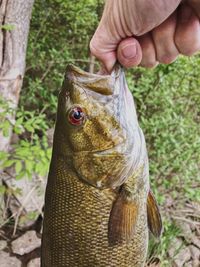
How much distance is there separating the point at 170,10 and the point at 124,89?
12.6 inches

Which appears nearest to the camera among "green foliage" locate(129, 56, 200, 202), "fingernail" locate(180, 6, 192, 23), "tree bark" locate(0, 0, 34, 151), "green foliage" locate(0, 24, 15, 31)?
"fingernail" locate(180, 6, 192, 23)

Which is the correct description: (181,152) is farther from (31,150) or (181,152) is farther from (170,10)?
(170,10)

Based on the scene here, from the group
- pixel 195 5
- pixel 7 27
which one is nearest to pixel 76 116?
pixel 195 5

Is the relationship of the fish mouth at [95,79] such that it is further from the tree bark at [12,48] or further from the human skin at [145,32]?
the tree bark at [12,48]

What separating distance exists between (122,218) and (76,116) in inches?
15.4

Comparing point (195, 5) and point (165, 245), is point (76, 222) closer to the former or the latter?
point (195, 5)

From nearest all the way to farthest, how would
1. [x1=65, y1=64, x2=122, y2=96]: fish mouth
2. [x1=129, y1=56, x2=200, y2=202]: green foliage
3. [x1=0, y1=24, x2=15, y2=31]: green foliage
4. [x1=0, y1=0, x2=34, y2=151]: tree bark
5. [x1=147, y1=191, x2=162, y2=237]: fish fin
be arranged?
[x1=65, y1=64, x2=122, y2=96]: fish mouth < [x1=147, y1=191, x2=162, y2=237]: fish fin < [x1=0, y1=24, x2=15, y2=31]: green foliage < [x1=0, y1=0, x2=34, y2=151]: tree bark < [x1=129, y1=56, x2=200, y2=202]: green foliage

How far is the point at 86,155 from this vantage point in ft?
6.08

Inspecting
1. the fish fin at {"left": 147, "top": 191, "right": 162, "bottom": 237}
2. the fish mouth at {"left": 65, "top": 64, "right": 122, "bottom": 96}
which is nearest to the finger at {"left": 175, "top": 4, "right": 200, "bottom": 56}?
the fish mouth at {"left": 65, "top": 64, "right": 122, "bottom": 96}

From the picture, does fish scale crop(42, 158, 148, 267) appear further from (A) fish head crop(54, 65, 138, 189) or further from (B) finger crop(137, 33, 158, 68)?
(B) finger crop(137, 33, 158, 68)

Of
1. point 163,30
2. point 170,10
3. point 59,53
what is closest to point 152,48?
point 163,30

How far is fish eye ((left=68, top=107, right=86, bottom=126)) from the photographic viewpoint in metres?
1.81

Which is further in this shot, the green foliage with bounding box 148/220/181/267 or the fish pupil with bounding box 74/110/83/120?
the green foliage with bounding box 148/220/181/267

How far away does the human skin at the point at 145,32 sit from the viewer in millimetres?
1770
